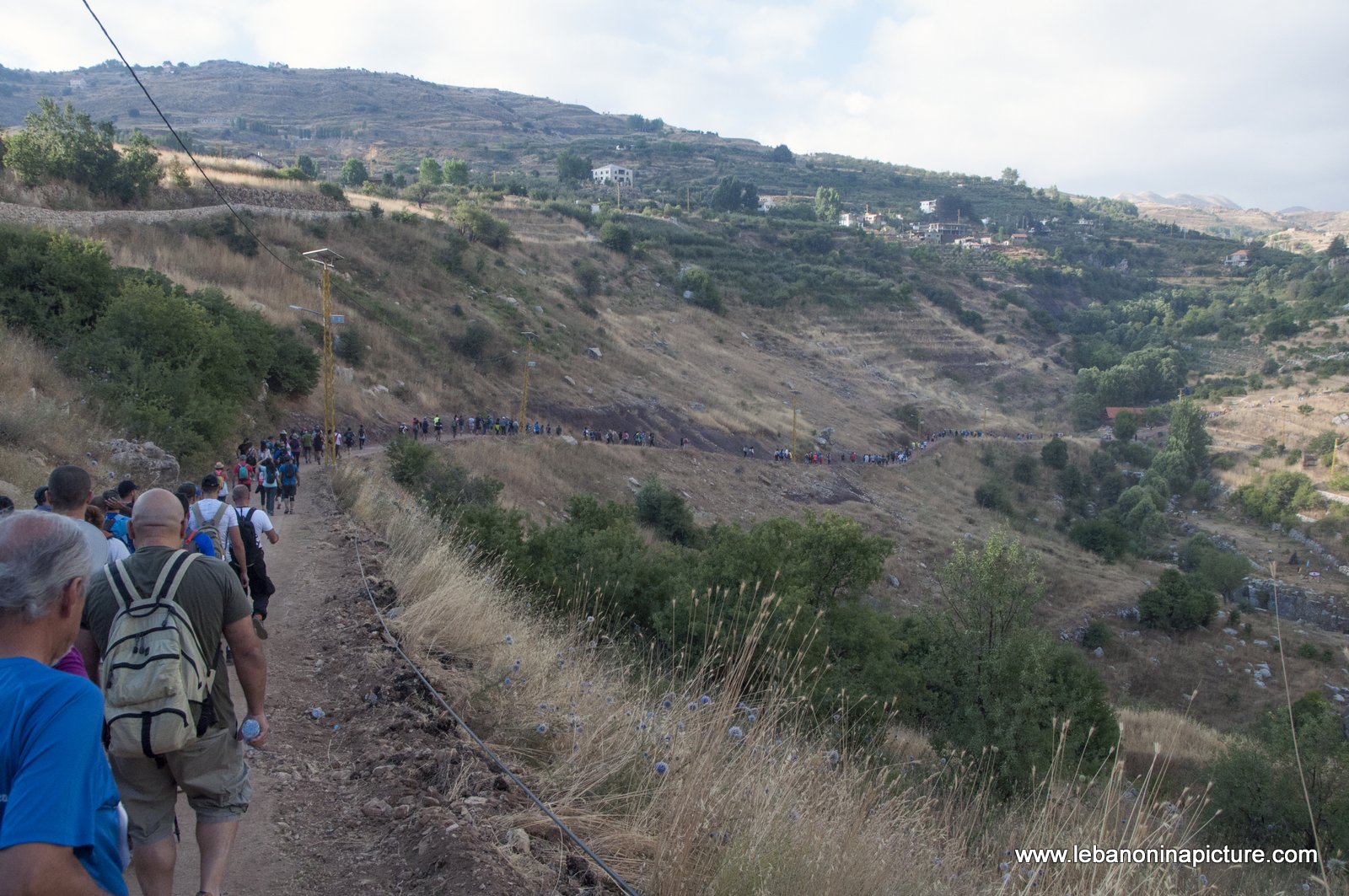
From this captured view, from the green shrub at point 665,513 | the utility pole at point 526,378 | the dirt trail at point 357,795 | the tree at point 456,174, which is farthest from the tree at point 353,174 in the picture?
the dirt trail at point 357,795

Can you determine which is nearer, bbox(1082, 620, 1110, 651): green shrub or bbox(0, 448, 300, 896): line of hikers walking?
bbox(0, 448, 300, 896): line of hikers walking

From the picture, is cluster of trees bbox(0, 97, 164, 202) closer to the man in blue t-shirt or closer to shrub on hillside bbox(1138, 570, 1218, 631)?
the man in blue t-shirt

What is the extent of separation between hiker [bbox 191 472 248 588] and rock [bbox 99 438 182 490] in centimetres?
916

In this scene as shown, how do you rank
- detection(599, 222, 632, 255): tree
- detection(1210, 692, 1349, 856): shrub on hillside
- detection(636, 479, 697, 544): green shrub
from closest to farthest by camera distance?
detection(1210, 692, 1349, 856): shrub on hillside
detection(636, 479, 697, 544): green shrub
detection(599, 222, 632, 255): tree

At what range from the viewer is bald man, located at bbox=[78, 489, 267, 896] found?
287 centimetres

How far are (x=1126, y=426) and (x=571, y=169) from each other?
268 ft

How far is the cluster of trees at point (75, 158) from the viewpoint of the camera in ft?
131

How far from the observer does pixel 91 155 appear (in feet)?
139

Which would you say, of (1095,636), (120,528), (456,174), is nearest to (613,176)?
(456,174)

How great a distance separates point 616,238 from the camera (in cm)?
7506

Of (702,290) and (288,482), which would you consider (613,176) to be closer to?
(702,290)

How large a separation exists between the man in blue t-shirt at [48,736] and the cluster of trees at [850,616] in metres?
6.86

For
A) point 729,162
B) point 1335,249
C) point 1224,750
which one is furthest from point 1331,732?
point 729,162

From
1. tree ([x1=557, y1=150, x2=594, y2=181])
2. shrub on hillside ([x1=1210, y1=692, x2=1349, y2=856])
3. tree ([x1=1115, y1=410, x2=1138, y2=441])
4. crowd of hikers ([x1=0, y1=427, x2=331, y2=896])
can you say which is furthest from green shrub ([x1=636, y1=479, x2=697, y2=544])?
tree ([x1=557, y1=150, x2=594, y2=181])
